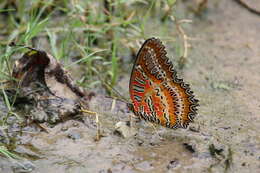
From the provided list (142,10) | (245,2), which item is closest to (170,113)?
(142,10)

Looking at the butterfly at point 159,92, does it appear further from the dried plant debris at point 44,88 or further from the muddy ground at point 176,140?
the dried plant debris at point 44,88

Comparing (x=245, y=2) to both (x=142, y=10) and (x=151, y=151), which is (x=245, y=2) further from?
(x=151, y=151)

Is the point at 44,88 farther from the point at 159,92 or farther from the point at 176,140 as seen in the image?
the point at 176,140

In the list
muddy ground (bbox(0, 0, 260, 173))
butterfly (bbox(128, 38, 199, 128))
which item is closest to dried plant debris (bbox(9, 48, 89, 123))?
muddy ground (bbox(0, 0, 260, 173))

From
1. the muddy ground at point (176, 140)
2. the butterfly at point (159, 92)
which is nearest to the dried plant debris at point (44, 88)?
the muddy ground at point (176, 140)

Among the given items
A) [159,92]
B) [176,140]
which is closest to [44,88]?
[159,92]

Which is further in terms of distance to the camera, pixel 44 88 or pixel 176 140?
pixel 44 88
